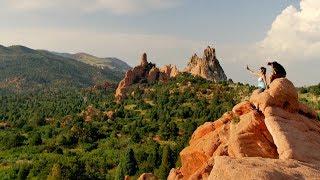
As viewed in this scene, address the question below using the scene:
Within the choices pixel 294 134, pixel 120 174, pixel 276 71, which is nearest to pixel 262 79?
pixel 276 71

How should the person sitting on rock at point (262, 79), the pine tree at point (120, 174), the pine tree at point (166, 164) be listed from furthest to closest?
the pine tree at point (120, 174) < the pine tree at point (166, 164) < the person sitting on rock at point (262, 79)

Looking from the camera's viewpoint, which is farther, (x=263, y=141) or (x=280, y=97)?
(x=280, y=97)

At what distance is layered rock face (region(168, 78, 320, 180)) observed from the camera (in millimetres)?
22359

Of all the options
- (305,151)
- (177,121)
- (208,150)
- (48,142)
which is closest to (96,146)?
(48,142)

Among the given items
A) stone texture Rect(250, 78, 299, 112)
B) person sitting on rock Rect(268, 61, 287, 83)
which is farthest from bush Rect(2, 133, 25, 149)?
stone texture Rect(250, 78, 299, 112)

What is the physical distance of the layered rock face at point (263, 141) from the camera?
73.4ft

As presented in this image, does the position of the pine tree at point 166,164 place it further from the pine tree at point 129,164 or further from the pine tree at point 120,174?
the pine tree at point 120,174

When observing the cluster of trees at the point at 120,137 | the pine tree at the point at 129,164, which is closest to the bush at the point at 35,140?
the cluster of trees at the point at 120,137

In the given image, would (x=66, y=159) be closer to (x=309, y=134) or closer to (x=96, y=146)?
(x=96, y=146)

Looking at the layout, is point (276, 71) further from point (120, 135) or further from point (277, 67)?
point (120, 135)

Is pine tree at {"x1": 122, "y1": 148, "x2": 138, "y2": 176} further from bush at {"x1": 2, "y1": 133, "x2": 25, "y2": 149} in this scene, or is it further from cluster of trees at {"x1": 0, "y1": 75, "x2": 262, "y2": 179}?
bush at {"x1": 2, "y1": 133, "x2": 25, "y2": 149}

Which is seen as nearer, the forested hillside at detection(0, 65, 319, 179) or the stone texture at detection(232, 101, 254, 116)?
the stone texture at detection(232, 101, 254, 116)

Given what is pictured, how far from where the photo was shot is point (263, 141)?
107 ft

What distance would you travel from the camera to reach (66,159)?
134625 millimetres
